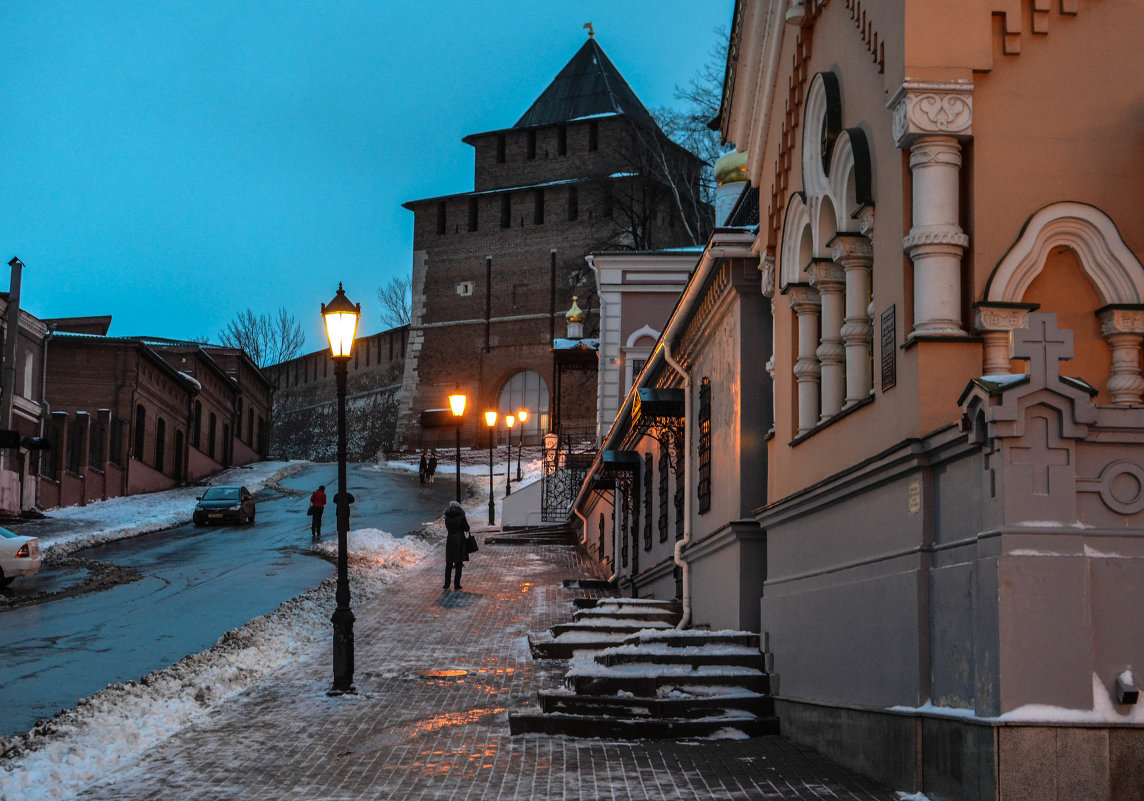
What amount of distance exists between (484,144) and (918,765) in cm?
7559

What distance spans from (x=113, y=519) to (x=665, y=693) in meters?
31.5

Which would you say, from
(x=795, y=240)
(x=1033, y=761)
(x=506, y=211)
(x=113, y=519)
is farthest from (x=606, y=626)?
(x=506, y=211)

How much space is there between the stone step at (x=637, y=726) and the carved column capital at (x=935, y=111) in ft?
15.8

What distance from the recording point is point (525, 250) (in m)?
75.9

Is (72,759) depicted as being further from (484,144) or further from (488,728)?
(484,144)

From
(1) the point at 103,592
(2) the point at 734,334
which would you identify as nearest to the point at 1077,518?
(2) the point at 734,334

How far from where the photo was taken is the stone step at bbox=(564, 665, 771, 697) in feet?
36.7

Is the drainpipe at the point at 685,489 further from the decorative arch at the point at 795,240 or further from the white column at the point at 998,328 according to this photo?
the white column at the point at 998,328

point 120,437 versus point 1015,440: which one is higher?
point 120,437

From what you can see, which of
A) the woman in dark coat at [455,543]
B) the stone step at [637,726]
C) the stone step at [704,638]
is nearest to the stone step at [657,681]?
the stone step at [637,726]

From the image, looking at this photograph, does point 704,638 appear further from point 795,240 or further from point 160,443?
point 160,443

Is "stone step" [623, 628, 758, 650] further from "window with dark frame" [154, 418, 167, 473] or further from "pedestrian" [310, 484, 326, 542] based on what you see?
"window with dark frame" [154, 418, 167, 473]

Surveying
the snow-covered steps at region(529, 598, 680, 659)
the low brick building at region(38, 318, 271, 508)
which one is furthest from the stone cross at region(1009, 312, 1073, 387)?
the low brick building at region(38, 318, 271, 508)

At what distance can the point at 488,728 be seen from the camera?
11.0m
